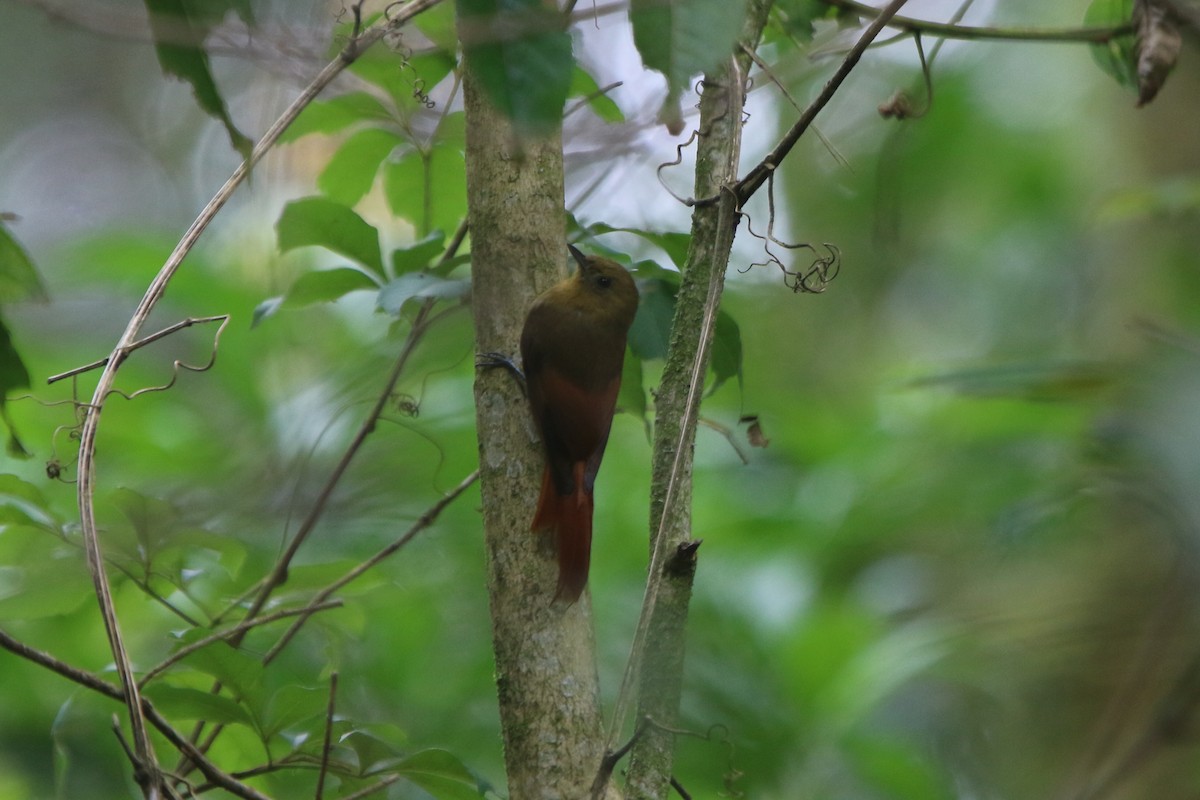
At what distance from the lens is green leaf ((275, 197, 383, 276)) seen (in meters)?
1.87

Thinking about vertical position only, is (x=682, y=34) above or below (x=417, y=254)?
above

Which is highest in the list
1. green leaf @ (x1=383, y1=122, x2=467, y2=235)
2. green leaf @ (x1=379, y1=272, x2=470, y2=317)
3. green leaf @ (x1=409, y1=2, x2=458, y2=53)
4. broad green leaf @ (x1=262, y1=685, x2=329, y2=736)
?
green leaf @ (x1=409, y1=2, x2=458, y2=53)

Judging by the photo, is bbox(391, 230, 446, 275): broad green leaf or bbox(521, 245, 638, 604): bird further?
Result: bbox(391, 230, 446, 275): broad green leaf

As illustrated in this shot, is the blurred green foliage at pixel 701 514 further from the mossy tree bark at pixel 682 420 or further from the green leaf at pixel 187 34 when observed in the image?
the green leaf at pixel 187 34

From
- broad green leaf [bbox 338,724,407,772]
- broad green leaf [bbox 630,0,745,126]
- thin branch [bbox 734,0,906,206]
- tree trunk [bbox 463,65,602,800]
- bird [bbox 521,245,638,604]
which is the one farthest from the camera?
bird [bbox 521,245,638,604]

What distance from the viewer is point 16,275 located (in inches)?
50.3

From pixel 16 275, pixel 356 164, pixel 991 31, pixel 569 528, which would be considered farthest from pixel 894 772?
pixel 16 275

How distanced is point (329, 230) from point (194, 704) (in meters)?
0.86

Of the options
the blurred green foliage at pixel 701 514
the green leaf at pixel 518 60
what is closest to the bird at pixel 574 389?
the blurred green foliage at pixel 701 514

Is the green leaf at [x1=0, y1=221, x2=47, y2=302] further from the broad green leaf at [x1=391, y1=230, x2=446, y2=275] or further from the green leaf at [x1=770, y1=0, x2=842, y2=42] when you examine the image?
the green leaf at [x1=770, y1=0, x2=842, y2=42]

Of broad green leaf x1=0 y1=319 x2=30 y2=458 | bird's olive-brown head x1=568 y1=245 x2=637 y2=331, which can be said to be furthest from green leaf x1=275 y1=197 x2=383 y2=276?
broad green leaf x1=0 y1=319 x2=30 y2=458

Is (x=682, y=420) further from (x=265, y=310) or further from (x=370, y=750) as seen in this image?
(x=265, y=310)

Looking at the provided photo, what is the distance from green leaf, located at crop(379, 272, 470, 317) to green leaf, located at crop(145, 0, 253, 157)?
2.76 ft

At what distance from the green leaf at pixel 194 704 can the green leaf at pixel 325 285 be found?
2.39ft
